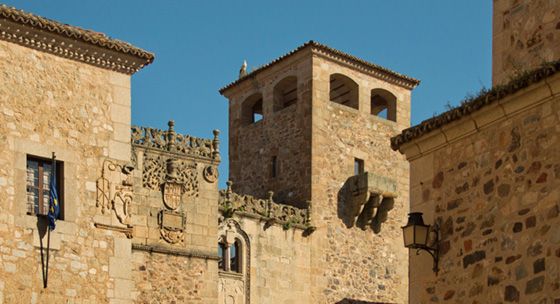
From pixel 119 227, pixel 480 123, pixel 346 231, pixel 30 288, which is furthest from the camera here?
pixel 346 231

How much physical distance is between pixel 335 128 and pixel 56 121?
13116mm

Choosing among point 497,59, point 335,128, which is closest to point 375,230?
point 335,128

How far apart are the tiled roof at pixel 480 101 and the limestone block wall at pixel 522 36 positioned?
100cm

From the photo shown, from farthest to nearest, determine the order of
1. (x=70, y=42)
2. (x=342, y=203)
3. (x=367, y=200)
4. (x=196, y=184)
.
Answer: (x=342, y=203)
(x=367, y=200)
(x=196, y=184)
(x=70, y=42)

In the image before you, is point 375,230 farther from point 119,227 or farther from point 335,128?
point 119,227

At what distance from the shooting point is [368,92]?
31.4 m

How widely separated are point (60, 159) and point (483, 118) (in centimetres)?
1000

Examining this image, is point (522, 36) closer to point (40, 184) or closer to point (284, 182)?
point (40, 184)

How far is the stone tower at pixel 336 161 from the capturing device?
2933 centimetres

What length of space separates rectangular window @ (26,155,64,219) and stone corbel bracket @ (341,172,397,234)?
1280cm

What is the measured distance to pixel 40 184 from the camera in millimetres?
17938

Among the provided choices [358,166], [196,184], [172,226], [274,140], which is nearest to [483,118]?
[172,226]

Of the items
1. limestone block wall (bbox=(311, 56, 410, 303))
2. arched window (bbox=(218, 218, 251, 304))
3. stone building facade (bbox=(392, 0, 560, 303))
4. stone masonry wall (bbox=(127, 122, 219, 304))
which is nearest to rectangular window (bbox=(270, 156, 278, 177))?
limestone block wall (bbox=(311, 56, 410, 303))

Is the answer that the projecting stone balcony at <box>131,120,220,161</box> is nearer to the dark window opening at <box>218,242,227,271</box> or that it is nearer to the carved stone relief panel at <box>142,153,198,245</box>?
the carved stone relief panel at <box>142,153,198,245</box>
